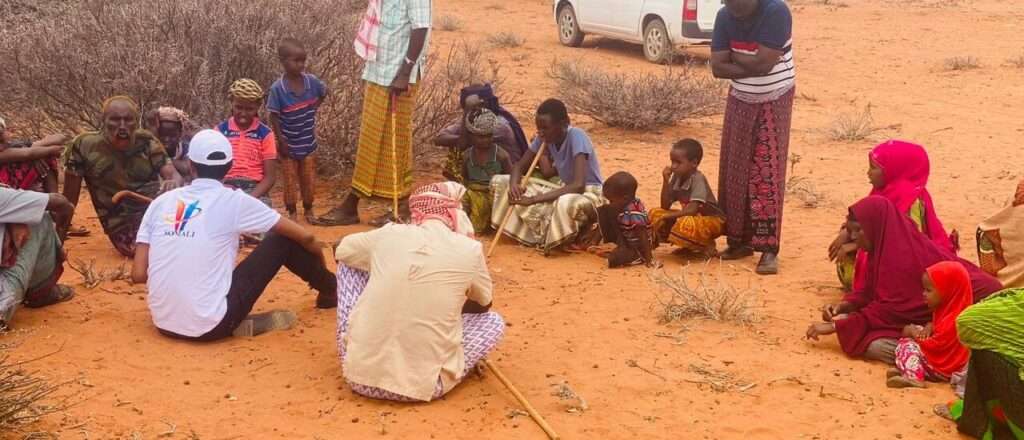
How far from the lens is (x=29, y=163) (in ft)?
20.5

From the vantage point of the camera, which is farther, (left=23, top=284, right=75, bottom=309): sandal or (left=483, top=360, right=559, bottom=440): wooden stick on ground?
(left=23, top=284, right=75, bottom=309): sandal

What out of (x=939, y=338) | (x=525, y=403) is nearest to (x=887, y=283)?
(x=939, y=338)

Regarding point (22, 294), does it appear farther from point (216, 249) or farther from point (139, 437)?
point (139, 437)

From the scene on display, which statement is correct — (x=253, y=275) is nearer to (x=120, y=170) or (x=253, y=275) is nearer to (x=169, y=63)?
(x=120, y=170)

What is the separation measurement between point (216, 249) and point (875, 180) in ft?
10.7

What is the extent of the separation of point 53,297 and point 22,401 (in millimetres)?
1771

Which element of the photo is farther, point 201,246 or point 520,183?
point 520,183

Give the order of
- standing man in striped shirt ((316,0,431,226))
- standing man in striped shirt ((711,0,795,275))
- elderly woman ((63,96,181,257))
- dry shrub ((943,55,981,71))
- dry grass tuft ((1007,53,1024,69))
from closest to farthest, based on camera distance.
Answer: standing man in striped shirt ((711,0,795,275)) → elderly woman ((63,96,181,257)) → standing man in striped shirt ((316,0,431,226)) → dry grass tuft ((1007,53,1024,69)) → dry shrub ((943,55,981,71))

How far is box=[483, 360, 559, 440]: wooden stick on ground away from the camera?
4.45 meters

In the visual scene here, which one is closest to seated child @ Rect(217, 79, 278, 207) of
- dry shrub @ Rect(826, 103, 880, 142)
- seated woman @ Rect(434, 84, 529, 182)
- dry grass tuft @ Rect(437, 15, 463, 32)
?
seated woman @ Rect(434, 84, 529, 182)

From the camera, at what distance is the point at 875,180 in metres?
5.98

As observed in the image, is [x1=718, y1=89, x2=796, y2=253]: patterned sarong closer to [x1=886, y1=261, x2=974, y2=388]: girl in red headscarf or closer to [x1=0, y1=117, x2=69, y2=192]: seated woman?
[x1=886, y1=261, x2=974, y2=388]: girl in red headscarf

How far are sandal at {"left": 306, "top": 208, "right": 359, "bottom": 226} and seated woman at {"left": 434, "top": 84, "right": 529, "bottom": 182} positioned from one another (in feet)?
2.27

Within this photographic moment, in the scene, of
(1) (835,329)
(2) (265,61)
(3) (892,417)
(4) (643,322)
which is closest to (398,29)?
(2) (265,61)
